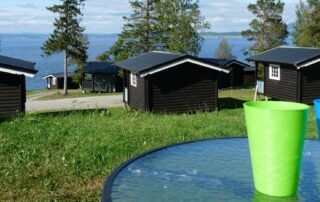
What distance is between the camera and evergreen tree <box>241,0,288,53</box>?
45812 mm

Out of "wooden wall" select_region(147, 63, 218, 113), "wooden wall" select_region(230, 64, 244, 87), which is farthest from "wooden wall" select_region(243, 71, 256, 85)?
"wooden wall" select_region(147, 63, 218, 113)

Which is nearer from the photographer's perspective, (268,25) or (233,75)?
(233,75)

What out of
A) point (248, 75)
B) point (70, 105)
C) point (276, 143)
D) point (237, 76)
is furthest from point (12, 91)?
point (248, 75)

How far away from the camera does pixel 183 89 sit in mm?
21047

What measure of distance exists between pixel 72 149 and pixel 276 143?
6397 millimetres

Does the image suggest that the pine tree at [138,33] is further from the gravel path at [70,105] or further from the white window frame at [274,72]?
the white window frame at [274,72]

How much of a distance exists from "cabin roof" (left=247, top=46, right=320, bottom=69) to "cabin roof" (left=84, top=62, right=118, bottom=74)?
1851 centimetres

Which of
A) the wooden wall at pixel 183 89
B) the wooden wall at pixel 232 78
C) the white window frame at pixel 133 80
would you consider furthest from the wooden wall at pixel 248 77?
the white window frame at pixel 133 80

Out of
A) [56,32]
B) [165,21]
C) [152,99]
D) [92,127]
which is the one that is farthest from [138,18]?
[92,127]

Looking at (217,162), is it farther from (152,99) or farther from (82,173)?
(152,99)

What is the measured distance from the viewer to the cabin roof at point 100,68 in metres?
42.0

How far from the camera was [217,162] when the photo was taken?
405 cm

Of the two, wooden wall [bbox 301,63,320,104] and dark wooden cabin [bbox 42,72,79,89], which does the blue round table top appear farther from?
dark wooden cabin [bbox 42,72,79,89]

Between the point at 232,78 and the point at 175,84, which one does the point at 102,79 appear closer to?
the point at 232,78
